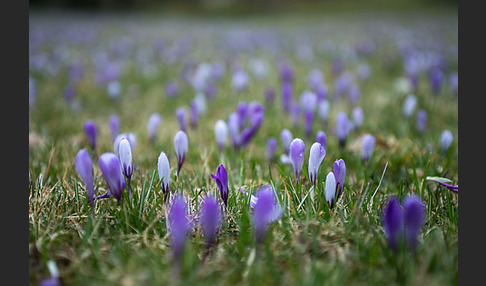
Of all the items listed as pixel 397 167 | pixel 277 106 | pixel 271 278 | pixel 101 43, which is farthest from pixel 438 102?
pixel 101 43

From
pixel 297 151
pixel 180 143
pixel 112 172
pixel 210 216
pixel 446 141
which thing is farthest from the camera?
pixel 446 141

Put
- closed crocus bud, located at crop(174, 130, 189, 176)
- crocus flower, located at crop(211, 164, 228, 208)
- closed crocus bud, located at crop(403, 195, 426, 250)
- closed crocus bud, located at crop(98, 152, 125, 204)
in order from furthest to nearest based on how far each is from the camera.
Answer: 1. closed crocus bud, located at crop(174, 130, 189, 176)
2. crocus flower, located at crop(211, 164, 228, 208)
3. closed crocus bud, located at crop(98, 152, 125, 204)
4. closed crocus bud, located at crop(403, 195, 426, 250)

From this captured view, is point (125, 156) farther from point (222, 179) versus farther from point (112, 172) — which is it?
point (222, 179)

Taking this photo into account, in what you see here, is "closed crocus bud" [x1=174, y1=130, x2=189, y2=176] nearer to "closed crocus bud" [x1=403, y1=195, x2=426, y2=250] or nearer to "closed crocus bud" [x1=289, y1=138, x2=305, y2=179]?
"closed crocus bud" [x1=289, y1=138, x2=305, y2=179]

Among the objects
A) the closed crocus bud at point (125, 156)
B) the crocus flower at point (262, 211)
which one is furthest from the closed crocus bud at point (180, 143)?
the crocus flower at point (262, 211)

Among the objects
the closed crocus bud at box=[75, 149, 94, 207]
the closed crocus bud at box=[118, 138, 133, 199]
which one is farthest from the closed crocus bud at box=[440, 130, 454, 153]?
the closed crocus bud at box=[75, 149, 94, 207]

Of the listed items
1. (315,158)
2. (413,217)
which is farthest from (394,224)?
(315,158)
